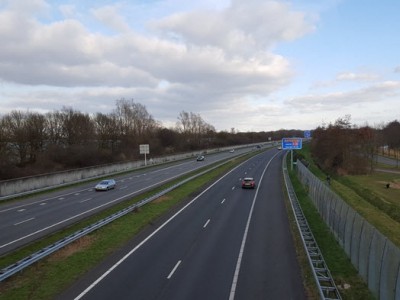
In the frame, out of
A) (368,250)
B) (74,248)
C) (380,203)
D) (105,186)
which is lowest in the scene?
(380,203)

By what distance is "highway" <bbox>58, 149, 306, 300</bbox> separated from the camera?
13828 millimetres

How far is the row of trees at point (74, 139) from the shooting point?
2729 inches

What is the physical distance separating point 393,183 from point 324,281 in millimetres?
51676

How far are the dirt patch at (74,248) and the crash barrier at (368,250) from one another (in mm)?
12199

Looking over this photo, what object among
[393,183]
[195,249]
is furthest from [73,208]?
[393,183]

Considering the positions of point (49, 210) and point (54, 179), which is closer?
point (49, 210)

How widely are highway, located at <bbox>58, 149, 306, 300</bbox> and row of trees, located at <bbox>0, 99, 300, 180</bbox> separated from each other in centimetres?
3622

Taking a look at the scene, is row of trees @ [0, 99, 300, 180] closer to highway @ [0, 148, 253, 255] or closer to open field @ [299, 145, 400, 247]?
highway @ [0, 148, 253, 255]

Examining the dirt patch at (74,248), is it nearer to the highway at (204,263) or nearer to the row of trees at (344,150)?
the highway at (204,263)

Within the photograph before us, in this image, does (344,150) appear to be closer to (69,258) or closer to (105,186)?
(105,186)

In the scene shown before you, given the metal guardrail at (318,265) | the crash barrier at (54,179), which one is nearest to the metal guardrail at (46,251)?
the metal guardrail at (318,265)

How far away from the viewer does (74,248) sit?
19.5 m

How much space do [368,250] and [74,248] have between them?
13.2 meters

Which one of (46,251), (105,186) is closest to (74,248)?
(46,251)
